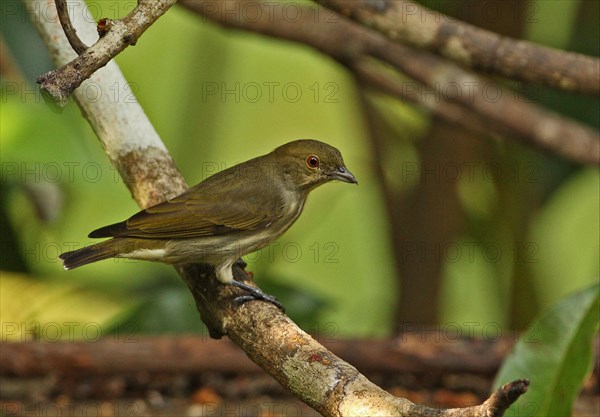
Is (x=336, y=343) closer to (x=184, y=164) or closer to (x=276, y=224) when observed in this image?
(x=276, y=224)

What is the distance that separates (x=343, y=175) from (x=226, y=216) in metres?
0.48

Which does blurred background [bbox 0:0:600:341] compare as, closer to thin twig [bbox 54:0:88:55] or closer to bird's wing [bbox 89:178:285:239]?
bird's wing [bbox 89:178:285:239]

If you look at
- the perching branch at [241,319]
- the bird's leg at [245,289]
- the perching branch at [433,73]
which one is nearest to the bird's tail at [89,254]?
Answer: the perching branch at [241,319]

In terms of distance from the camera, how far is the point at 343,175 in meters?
3.59

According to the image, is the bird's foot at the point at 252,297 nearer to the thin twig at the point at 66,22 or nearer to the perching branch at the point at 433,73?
the thin twig at the point at 66,22

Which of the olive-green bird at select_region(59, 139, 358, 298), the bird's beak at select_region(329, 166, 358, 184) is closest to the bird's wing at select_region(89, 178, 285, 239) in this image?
the olive-green bird at select_region(59, 139, 358, 298)

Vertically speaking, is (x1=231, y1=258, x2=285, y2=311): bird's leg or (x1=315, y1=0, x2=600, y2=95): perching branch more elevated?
(x1=315, y1=0, x2=600, y2=95): perching branch

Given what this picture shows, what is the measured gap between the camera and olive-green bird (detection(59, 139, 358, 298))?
315 cm

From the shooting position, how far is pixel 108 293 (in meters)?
4.89

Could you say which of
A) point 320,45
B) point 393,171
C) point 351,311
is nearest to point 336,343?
point 320,45

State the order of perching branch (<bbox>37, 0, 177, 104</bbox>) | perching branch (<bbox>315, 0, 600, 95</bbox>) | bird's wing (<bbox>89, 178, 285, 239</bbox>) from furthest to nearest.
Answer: perching branch (<bbox>315, 0, 600, 95</bbox>)
bird's wing (<bbox>89, 178, 285, 239</bbox>)
perching branch (<bbox>37, 0, 177, 104</bbox>)

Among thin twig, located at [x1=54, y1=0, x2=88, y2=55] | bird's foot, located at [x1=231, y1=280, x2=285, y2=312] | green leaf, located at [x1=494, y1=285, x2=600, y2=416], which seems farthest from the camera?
green leaf, located at [x1=494, y1=285, x2=600, y2=416]

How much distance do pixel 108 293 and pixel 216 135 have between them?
4.01ft

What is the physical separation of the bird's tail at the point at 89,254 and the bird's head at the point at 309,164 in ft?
2.45
